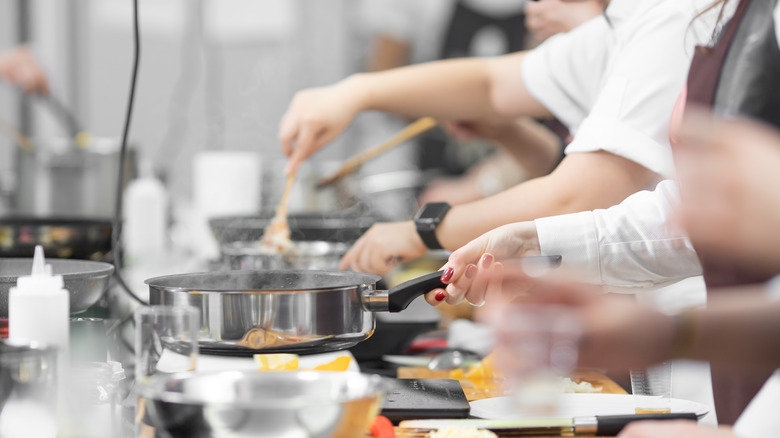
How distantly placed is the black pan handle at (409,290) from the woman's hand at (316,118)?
68 centimetres

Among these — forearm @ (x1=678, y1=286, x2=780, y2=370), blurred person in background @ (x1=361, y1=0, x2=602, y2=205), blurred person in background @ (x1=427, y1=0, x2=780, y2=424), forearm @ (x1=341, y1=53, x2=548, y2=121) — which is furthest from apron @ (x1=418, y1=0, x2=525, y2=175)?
forearm @ (x1=678, y1=286, x2=780, y2=370)

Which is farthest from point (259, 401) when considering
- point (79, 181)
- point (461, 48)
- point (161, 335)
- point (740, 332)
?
point (461, 48)

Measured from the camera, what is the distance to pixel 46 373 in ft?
2.39

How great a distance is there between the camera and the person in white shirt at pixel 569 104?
3.84ft

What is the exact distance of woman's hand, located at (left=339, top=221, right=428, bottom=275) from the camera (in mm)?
1286

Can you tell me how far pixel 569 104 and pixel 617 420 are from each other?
786mm

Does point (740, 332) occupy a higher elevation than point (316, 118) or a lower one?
lower

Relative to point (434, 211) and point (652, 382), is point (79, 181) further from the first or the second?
point (652, 382)

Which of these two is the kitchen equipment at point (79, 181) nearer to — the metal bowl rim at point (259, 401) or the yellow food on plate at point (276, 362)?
the yellow food on plate at point (276, 362)

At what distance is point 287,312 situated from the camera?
863 mm

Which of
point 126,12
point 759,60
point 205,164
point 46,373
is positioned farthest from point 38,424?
point 126,12

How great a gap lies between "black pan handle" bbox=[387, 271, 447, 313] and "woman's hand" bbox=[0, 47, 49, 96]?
219 cm

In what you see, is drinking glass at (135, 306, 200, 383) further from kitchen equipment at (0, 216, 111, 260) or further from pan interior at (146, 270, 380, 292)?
kitchen equipment at (0, 216, 111, 260)

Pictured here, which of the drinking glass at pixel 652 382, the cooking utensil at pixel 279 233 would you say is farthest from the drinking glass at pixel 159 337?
the cooking utensil at pixel 279 233
